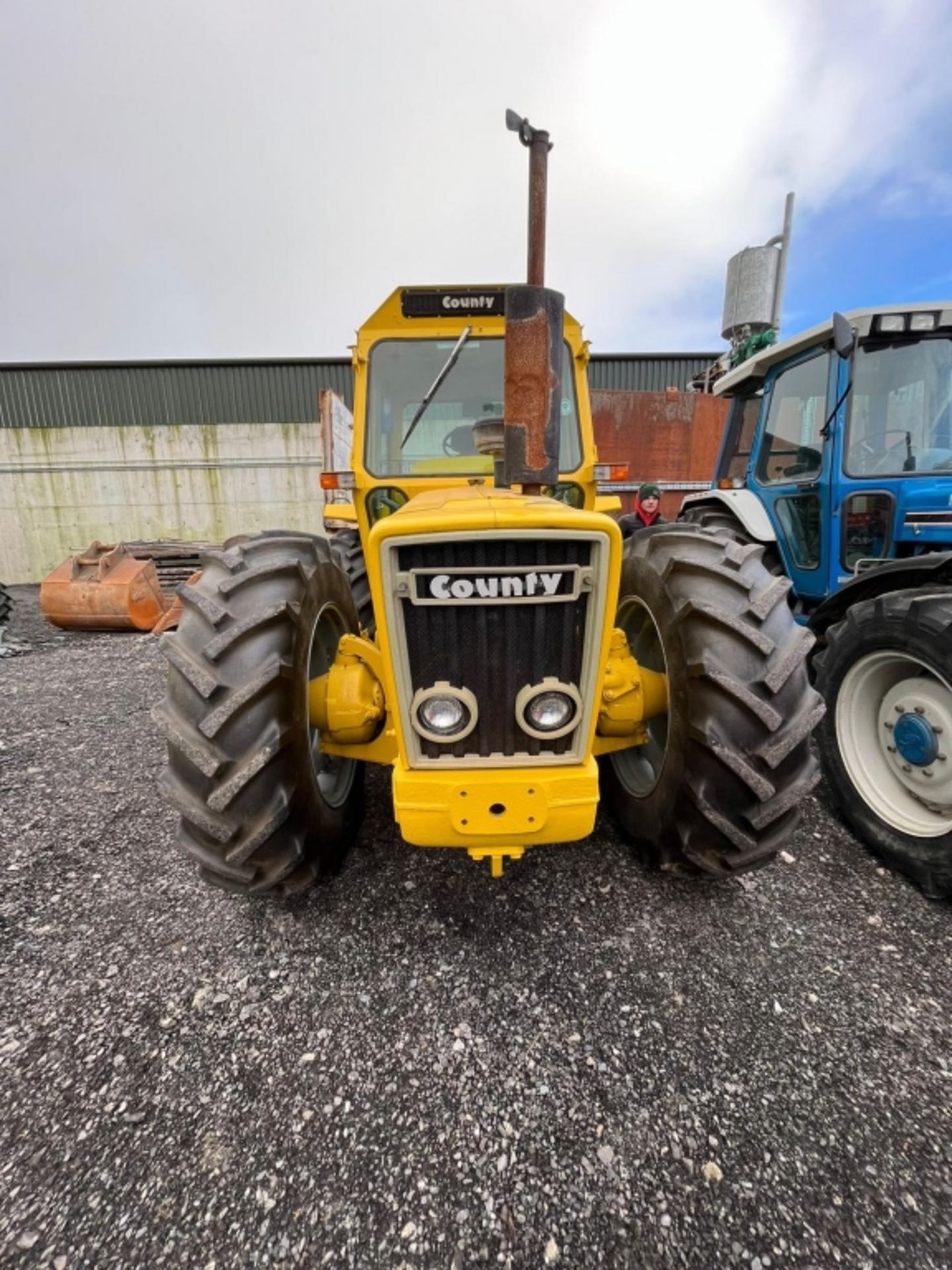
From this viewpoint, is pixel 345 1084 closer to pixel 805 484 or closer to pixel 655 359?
pixel 805 484

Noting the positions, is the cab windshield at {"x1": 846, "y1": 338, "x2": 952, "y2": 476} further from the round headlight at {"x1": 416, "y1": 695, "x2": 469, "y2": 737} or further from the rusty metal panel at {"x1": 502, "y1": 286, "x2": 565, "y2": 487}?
the round headlight at {"x1": 416, "y1": 695, "x2": 469, "y2": 737}

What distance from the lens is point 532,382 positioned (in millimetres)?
1575

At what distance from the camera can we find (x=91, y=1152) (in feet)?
4.41

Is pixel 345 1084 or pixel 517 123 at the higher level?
pixel 517 123

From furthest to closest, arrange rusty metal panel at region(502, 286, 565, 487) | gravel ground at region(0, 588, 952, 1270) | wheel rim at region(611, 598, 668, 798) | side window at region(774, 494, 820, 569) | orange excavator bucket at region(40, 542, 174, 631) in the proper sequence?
orange excavator bucket at region(40, 542, 174, 631)
side window at region(774, 494, 820, 569)
wheel rim at region(611, 598, 668, 798)
rusty metal panel at region(502, 286, 565, 487)
gravel ground at region(0, 588, 952, 1270)

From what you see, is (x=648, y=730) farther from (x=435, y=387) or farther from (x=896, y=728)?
(x=435, y=387)

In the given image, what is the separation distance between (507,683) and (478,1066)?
38.7 inches

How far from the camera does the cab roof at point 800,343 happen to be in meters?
2.96

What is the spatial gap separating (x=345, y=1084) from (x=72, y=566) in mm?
6838

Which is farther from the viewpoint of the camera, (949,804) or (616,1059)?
(949,804)

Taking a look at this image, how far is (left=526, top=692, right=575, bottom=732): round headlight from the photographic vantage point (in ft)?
5.26

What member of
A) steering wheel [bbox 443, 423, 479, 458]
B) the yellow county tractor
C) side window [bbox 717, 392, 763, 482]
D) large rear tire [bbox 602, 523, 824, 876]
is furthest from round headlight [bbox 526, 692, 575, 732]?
side window [bbox 717, 392, 763, 482]

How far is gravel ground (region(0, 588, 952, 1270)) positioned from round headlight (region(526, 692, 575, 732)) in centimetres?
79

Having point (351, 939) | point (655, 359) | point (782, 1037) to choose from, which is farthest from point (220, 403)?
point (782, 1037)
